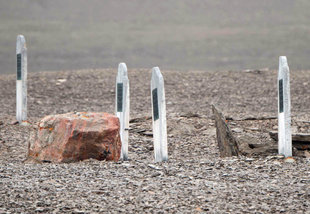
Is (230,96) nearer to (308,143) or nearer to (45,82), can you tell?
(45,82)

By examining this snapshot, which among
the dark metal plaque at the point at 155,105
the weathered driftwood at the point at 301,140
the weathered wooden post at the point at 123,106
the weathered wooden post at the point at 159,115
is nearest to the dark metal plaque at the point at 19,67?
the weathered wooden post at the point at 123,106

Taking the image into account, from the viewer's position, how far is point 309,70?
29375 millimetres

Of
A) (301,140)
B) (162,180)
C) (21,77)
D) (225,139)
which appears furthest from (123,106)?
(21,77)

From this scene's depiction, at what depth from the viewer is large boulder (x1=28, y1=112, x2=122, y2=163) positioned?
8852 mm

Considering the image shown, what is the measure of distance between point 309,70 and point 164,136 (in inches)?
897

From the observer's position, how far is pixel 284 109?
9.05 metres

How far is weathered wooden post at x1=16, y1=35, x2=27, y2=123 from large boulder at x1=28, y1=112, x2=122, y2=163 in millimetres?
5965

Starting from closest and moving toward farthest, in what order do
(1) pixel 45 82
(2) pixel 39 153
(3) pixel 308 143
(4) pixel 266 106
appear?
(2) pixel 39 153, (3) pixel 308 143, (4) pixel 266 106, (1) pixel 45 82

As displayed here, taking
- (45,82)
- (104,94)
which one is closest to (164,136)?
(104,94)

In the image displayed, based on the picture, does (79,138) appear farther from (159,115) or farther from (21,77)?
(21,77)

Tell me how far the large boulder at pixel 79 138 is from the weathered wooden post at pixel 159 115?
84cm

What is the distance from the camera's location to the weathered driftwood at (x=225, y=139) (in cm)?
966

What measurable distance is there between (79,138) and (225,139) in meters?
2.98

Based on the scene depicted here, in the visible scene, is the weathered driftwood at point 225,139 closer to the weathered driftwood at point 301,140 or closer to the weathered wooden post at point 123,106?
the weathered driftwood at point 301,140
